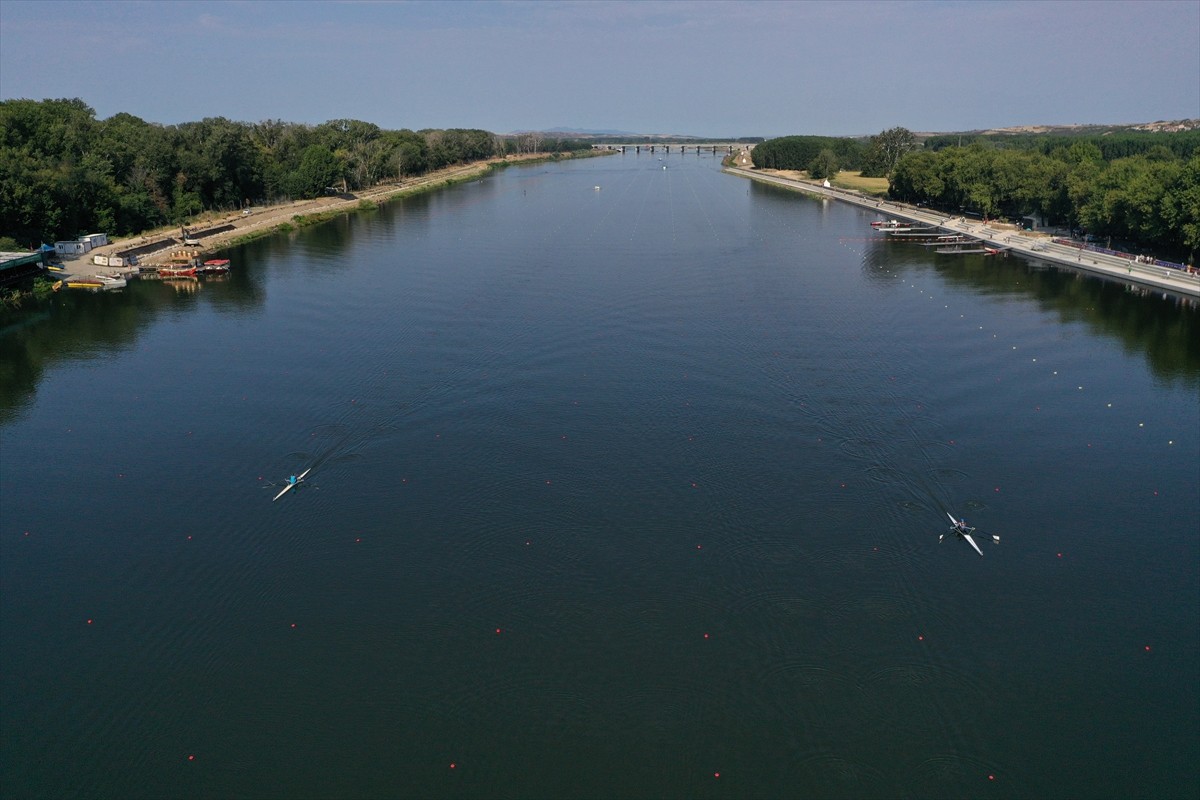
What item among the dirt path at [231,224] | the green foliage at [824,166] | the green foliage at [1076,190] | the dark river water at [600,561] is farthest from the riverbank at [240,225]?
the green foliage at [1076,190]

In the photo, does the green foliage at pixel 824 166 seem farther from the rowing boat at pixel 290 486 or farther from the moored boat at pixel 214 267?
the rowing boat at pixel 290 486

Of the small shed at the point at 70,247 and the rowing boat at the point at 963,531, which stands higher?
the small shed at the point at 70,247

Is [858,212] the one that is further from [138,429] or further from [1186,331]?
[138,429]

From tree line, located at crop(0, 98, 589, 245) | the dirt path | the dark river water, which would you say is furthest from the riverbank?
the dark river water

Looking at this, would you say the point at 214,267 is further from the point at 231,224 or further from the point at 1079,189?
the point at 1079,189

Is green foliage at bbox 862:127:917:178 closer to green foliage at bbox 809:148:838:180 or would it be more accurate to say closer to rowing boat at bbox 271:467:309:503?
green foliage at bbox 809:148:838:180

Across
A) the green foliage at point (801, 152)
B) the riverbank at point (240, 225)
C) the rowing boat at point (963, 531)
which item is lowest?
the rowing boat at point (963, 531)

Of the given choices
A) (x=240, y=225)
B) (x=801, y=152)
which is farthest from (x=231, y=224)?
(x=801, y=152)
